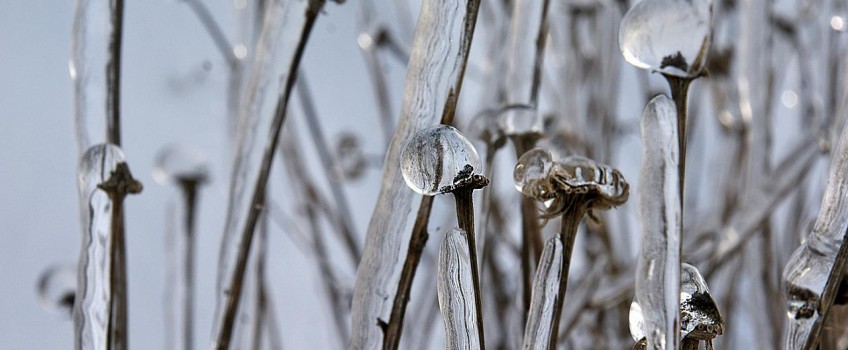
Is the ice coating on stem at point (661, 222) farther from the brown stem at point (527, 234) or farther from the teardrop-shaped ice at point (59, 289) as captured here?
the teardrop-shaped ice at point (59, 289)

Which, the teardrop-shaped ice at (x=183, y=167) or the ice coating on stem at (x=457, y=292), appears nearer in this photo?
the ice coating on stem at (x=457, y=292)

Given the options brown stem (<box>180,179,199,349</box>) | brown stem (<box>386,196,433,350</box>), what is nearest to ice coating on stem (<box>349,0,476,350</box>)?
brown stem (<box>386,196,433,350</box>)

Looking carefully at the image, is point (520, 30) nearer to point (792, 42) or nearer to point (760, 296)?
point (760, 296)

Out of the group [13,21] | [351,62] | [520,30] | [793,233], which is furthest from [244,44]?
[351,62]

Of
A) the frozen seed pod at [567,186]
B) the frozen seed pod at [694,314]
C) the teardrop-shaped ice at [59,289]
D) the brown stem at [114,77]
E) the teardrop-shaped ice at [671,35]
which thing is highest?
the brown stem at [114,77]

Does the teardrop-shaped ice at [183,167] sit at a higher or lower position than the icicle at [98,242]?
higher

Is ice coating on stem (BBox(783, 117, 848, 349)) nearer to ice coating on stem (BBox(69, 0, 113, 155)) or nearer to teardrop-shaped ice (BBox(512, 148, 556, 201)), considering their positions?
teardrop-shaped ice (BBox(512, 148, 556, 201))

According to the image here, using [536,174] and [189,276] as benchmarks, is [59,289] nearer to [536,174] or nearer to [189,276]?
[189,276]

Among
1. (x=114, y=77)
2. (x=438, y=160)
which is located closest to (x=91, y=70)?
(x=114, y=77)

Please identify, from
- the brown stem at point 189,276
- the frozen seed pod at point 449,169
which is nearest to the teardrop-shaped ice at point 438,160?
the frozen seed pod at point 449,169
